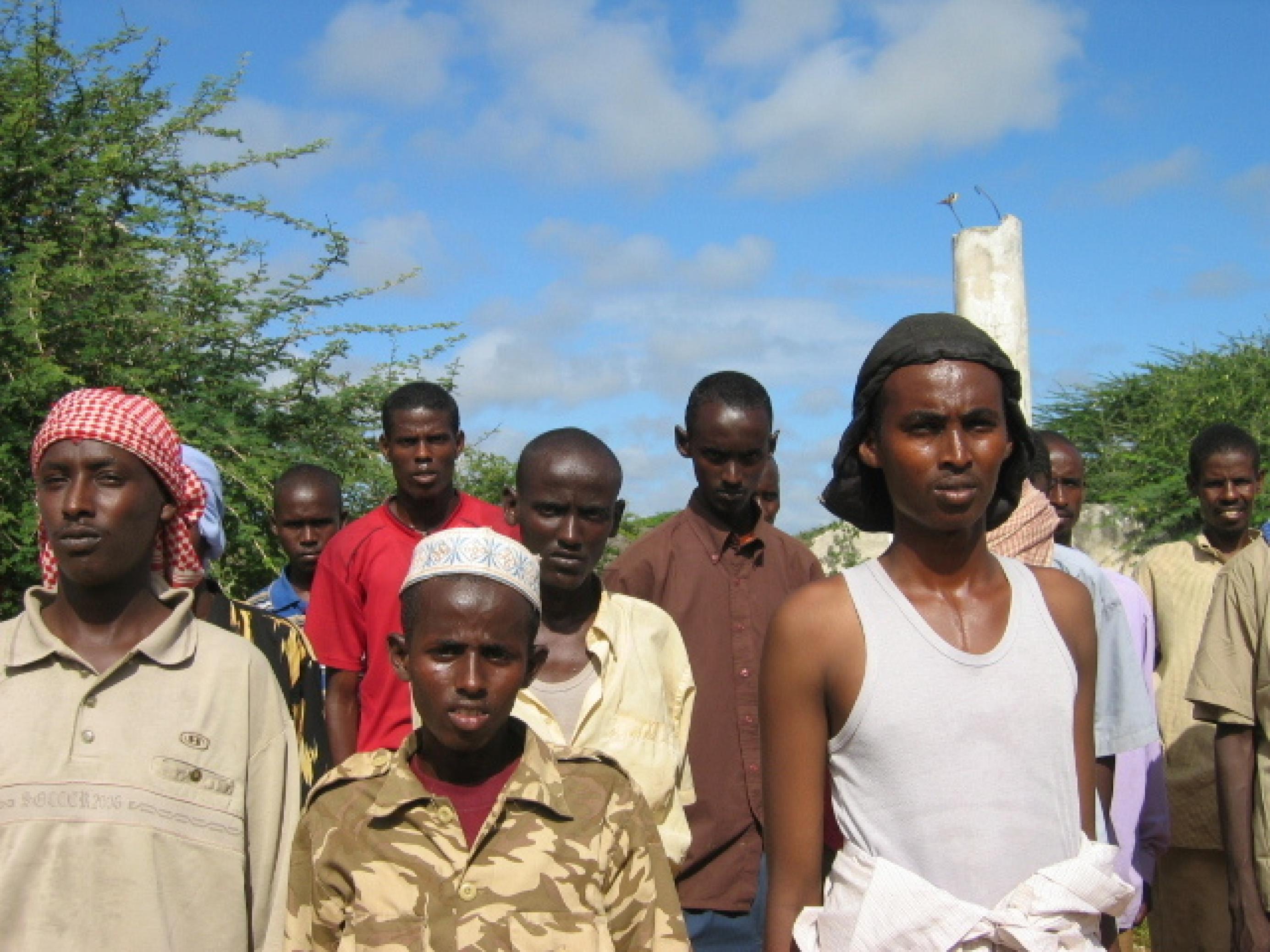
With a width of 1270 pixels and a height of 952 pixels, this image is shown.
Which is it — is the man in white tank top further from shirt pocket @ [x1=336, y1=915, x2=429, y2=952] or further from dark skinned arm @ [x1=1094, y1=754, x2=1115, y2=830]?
dark skinned arm @ [x1=1094, y1=754, x2=1115, y2=830]

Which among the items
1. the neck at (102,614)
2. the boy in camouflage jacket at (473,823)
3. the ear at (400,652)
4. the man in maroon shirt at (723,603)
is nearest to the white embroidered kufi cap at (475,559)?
the boy in camouflage jacket at (473,823)

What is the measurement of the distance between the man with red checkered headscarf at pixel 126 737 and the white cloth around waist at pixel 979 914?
121 cm

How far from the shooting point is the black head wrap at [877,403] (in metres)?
2.39

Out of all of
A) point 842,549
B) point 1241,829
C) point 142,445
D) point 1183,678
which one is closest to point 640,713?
→ point 142,445

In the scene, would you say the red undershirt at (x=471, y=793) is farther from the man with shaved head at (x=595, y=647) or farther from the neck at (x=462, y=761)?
the man with shaved head at (x=595, y=647)

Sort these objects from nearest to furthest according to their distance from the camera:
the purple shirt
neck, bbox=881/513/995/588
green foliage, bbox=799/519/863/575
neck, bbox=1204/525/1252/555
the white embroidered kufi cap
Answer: neck, bbox=881/513/995/588, the white embroidered kufi cap, the purple shirt, neck, bbox=1204/525/1252/555, green foliage, bbox=799/519/863/575

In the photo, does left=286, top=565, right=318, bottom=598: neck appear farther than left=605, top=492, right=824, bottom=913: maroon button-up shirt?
Yes

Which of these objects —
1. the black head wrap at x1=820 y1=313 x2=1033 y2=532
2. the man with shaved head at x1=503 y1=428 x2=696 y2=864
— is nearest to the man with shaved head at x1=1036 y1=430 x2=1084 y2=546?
the man with shaved head at x1=503 y1=428 x2=696 y2=864

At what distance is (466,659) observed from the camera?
8.47 feet

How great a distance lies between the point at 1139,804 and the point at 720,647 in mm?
1526

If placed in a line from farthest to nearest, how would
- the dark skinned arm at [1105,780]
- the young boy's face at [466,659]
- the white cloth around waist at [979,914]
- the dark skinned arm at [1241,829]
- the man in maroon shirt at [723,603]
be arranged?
1. the man in maroon shirt at [723,603]
2. the dark skinned arm at [1105,780]
3. the dark skinned arm at [1241,829]
4. the young boy's face at [466,659]
5. the white cloth around waist at [979,914]

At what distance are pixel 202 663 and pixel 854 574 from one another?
1339 millimetres

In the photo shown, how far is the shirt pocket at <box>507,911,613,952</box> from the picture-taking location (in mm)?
2373

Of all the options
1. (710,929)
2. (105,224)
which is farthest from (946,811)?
(105,224)
